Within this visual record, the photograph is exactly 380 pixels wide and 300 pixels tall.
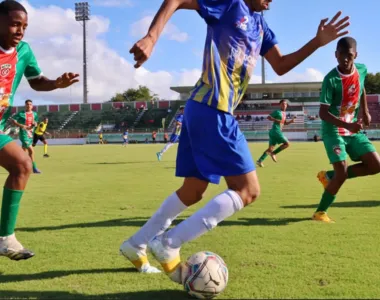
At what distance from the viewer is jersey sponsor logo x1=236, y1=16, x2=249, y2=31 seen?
3273 mm

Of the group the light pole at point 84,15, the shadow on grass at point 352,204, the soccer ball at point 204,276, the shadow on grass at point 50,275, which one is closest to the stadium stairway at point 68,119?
the light pole at point 84,15

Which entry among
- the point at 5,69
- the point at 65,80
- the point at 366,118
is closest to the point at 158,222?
the point at 65,80

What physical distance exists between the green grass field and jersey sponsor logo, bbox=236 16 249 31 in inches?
71.7

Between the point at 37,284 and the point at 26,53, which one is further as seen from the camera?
the point at 26,53

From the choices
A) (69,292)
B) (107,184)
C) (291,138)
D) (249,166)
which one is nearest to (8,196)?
(69,292)

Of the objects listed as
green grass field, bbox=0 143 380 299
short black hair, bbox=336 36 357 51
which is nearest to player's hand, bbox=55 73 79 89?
green grass field, bbox=0 143 380 299

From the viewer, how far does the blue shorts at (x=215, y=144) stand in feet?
10.2

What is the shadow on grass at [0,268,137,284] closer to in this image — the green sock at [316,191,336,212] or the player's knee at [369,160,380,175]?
the green sock at [316,191,336,212]

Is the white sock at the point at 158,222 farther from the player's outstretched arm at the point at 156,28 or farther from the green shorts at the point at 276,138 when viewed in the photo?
the green shorts at the point at 276,138

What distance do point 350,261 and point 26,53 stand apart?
11.7ft

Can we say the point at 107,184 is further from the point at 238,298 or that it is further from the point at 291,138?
the point at 291,138

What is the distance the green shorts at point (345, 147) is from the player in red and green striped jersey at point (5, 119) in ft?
12.0

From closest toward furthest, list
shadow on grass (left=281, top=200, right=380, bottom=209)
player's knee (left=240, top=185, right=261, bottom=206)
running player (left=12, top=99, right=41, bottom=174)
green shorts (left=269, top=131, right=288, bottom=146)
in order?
player's knee (left=240, top=185, right=261, bottom=206), shadow on grass (left=281, top=200, right=380, bottom=209), running player (left=12, top=99, right=41, bottom=174), green shorts (left=269, top=131, right=288, bottom=146)

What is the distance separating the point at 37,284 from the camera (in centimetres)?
338
